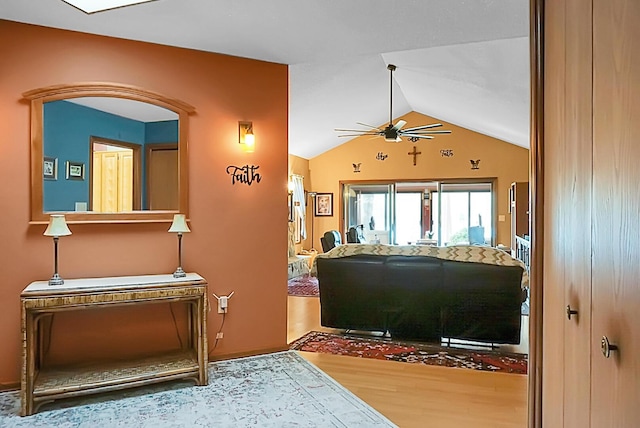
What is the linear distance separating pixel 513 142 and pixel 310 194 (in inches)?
179

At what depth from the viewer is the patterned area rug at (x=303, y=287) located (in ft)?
22.9

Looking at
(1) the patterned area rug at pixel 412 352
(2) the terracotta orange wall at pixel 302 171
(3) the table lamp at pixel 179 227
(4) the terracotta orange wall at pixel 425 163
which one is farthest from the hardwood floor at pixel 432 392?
(4) the terracotta orange wall at pixel 425 163

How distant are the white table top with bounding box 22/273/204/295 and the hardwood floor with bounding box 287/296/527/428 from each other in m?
1.36

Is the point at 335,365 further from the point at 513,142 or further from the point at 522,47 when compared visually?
the point at 513,142

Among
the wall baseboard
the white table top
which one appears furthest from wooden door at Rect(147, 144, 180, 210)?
the wall baseboard

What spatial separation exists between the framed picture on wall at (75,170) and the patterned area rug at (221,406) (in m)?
1.46

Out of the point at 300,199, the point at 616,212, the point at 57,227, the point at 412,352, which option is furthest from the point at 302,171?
the point at 616,212

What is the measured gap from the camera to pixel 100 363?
10.5 ft

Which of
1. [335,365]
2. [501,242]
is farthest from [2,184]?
[501,242]

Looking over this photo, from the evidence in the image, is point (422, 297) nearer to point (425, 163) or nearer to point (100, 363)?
point (100, 363)

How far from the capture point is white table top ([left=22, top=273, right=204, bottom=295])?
9.27 ft

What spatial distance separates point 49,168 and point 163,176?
750mm

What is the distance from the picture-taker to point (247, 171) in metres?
3.82

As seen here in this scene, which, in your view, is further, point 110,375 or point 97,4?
point 110,375
